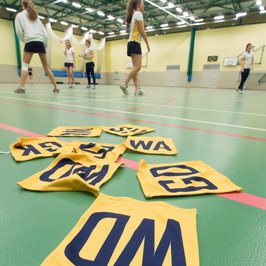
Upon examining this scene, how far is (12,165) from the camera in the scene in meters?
0.91

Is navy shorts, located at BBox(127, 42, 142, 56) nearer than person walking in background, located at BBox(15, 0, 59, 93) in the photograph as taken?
No

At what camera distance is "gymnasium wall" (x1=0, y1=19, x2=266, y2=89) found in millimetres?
12664

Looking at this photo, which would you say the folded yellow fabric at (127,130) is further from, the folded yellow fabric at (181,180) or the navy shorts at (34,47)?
the navy shorts at (34,47)

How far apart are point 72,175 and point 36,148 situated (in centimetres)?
44

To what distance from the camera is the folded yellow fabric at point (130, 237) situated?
→ 43 cm

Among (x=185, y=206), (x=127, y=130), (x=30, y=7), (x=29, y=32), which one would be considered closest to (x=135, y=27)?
(x=30, y=7)

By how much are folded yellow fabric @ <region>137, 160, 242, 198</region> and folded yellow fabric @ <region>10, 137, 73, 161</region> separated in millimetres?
451

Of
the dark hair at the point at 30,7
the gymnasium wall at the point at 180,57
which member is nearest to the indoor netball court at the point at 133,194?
the dark hair at the point at 30,7

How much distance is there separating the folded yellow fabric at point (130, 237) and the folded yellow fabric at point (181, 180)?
113 millimetres

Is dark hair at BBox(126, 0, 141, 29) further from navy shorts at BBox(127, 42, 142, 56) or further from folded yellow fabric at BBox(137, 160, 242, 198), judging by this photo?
folded yellow fabric at BBox(137, 160, 242, 198)

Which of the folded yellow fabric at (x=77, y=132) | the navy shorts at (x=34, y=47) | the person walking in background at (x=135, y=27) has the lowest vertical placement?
the folded yellow fabric at (x=77, y=132)

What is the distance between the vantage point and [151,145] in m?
1.24

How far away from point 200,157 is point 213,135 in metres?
0.51

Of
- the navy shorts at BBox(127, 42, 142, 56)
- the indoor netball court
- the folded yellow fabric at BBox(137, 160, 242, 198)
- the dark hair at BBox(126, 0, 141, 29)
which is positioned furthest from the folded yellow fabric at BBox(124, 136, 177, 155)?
the dark hair at BBox(126, 0, 141, 29)
